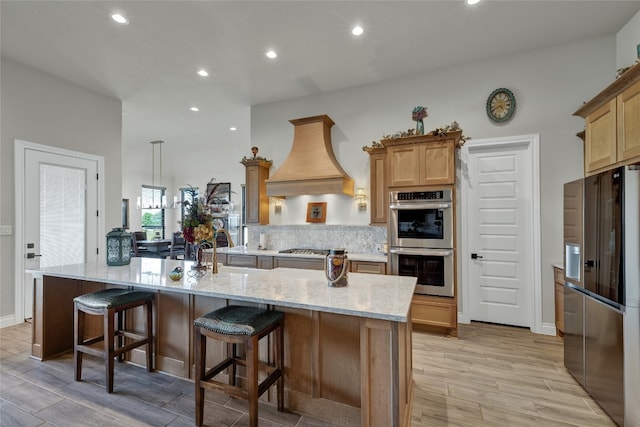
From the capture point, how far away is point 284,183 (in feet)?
15.0

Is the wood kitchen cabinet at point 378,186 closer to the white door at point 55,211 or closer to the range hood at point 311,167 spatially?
the range hood at point 311,167

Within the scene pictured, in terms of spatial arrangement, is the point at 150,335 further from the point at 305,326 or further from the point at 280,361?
the point at 305,326

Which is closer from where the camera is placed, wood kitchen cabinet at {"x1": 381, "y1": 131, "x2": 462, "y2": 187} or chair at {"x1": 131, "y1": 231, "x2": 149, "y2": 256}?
wood kitchen cabinet at {"x1": 381, "y1": 131, "x2": 462, "y2": 187}

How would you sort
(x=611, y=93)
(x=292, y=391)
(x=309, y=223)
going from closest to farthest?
(x=292, y=391), (x=611, y=93), (x=309, y=223)

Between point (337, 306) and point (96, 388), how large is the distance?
2.18 m

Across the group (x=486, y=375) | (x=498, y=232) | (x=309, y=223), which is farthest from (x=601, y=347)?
(x=309, y=223)

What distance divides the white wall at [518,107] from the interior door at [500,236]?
0.19 m

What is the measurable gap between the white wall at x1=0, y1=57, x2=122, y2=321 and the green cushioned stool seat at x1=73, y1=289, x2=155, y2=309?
2336 millimetres

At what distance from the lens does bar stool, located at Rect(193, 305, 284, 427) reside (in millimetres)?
1721

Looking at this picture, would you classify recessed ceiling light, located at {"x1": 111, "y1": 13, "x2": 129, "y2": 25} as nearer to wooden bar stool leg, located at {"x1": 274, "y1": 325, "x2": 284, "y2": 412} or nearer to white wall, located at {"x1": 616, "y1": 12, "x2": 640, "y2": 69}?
wooden bar stool leg, located at {"x1": 274, "y1": 325, "x2": 284, "y2": 412}

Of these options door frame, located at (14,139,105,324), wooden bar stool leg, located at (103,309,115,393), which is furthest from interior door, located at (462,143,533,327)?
door frame, located at (14,139,105,324)

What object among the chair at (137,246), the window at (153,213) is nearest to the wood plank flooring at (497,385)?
the chair at (137,246)

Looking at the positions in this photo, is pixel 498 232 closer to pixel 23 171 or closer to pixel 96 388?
pixel 96 388

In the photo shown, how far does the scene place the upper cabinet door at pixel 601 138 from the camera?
2303mm
